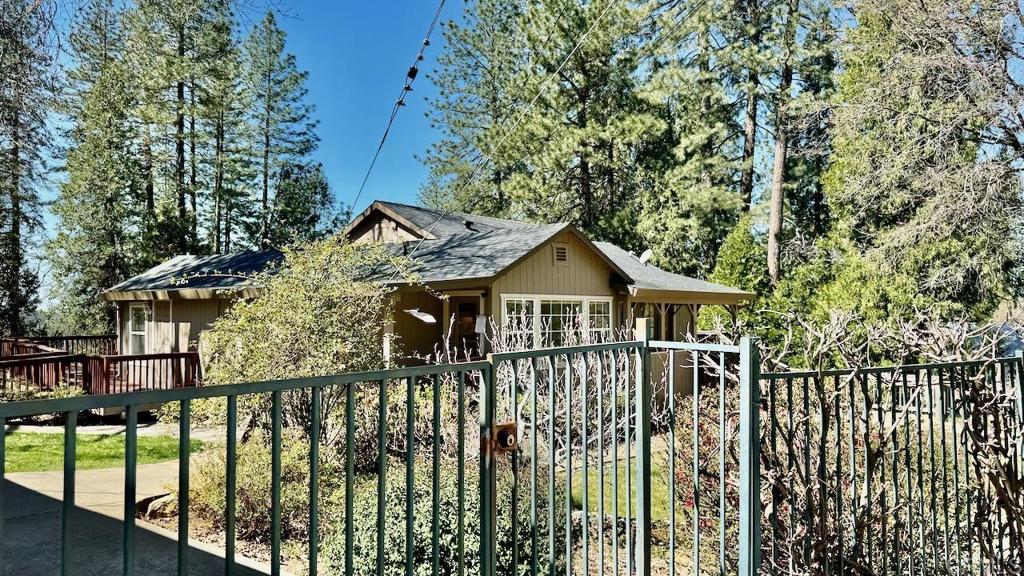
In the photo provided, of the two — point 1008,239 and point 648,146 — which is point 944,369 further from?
point 648,146

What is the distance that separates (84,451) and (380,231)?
1031cm

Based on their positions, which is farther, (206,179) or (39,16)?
(206,179)

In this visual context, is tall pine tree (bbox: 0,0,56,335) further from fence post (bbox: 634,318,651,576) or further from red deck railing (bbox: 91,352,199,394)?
fence post (bbox: 634,318,651,576)

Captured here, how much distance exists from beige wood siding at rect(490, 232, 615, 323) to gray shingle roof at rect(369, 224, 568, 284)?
0.69 feet

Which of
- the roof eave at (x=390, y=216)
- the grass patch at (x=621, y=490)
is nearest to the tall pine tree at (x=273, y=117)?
the roof eave at (x=390, y=216)

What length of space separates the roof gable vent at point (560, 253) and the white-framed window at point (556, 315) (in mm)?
598

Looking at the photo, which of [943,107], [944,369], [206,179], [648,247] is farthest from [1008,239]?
[206,179]

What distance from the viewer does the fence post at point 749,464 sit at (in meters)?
2.54

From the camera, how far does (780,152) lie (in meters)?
18.1

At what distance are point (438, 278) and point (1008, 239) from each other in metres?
11.5

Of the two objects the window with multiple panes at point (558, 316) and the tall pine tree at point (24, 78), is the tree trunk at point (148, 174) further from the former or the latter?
the window with multiple panes at point (558, 316)

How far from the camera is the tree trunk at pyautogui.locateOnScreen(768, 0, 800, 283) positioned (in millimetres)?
17375

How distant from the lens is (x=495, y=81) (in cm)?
2400

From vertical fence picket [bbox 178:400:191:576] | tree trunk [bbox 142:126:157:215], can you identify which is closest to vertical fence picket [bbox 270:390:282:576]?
vertical fence picket [bbox 178:400:191:576]
